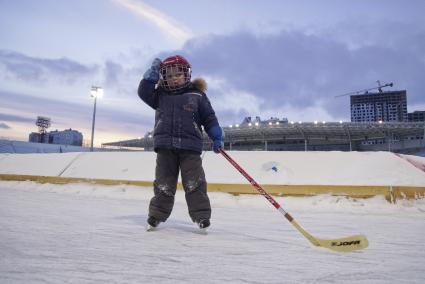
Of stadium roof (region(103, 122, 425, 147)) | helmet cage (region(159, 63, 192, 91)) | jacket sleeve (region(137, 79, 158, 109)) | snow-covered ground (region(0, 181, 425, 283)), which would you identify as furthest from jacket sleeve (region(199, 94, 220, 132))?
stadium roof (region(103, 122, 425, 147))

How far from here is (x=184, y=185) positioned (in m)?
3.08

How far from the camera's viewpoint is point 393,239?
2723 mm

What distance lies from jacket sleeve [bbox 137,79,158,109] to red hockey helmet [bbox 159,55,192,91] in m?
0.11

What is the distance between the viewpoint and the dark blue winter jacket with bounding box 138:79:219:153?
306cm

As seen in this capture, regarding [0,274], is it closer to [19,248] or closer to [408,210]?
[19,248]

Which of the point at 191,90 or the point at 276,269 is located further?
the point at 191,90

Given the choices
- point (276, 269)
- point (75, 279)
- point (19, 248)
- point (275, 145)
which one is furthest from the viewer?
point (275, 145)

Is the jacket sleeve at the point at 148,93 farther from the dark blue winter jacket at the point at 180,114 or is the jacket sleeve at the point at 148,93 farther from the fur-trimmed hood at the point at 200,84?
the fur-trimmed hood at the point at 200,84

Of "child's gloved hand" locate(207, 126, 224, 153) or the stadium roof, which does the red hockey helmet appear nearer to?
"child's gloved hand" locate(207, 126, 224, 153)

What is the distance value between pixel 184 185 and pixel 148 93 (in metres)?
0.93

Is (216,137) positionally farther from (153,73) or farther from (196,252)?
(196,252)

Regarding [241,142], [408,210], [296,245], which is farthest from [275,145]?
[296,245]

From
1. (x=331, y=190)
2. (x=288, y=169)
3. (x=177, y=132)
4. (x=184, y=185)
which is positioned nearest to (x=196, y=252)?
(x=184, y=185)

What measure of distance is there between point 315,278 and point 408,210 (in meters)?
4.13
